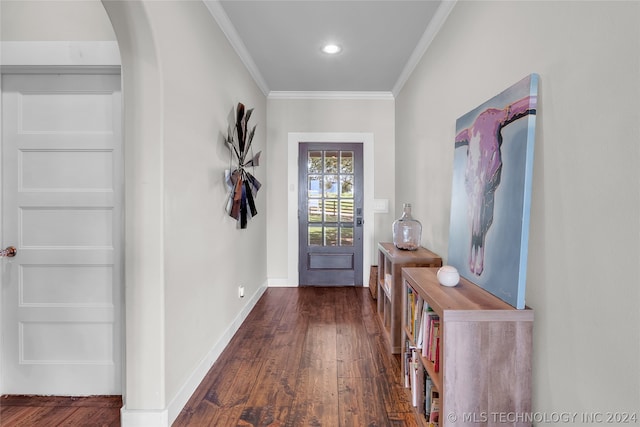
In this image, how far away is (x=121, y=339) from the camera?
1.89 m

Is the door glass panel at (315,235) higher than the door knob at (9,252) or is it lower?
lower

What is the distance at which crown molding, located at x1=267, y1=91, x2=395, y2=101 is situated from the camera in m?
4.20

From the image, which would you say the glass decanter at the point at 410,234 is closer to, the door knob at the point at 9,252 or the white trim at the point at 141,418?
the white trim at the point at 141,418

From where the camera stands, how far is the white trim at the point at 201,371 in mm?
1737

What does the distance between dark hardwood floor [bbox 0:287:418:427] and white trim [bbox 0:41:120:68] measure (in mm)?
1910

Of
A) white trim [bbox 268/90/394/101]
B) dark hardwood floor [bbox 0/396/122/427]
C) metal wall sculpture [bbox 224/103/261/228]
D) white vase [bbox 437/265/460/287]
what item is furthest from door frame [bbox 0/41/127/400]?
white trim [bbox 268/90/394/101]

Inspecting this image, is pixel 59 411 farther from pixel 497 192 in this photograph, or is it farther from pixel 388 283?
pixel 497 192

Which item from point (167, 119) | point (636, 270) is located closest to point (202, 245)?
point (167, 119)

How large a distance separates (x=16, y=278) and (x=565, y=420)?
273 cm

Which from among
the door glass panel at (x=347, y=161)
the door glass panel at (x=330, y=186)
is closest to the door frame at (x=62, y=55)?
the door glass panel at (x=330, y=186)

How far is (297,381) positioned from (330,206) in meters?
2.53

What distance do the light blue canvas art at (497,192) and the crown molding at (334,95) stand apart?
2503 mm

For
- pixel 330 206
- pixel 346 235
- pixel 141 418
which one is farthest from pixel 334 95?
pixel 141 418

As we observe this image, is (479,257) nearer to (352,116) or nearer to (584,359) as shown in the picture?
(584,359)
